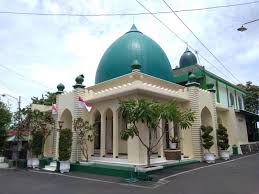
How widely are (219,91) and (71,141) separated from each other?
14265 millimetres

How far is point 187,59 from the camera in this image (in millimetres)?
24859

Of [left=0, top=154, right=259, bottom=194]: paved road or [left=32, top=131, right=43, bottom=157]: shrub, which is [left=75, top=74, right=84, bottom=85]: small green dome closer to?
[left=32, top=131, right=43, bottom=157]: shrub

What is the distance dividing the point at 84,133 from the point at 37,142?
167 inches

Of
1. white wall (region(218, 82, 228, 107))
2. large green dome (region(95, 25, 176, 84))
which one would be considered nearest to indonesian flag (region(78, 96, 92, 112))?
large green dome (region(95, 25, 176, 84))

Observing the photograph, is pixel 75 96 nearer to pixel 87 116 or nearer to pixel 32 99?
pixel 87 116

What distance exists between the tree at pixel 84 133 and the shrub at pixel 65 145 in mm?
719

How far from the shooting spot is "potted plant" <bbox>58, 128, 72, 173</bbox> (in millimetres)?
13822

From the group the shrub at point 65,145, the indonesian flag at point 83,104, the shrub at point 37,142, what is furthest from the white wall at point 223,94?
the shrub at point 37,142

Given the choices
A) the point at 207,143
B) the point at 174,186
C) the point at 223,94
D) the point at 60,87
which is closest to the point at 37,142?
the point at 60,87

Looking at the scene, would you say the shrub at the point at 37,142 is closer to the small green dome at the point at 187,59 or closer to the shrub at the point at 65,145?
the shrub at the point at 65,145

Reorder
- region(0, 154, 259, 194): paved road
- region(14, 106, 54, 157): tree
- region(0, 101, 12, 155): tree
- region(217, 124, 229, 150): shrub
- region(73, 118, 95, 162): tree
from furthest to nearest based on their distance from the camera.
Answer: region(0, 101, 12, 155): tree → region(14, 106, 54, 157): tree → region(217, 124, 229, 150): shrub → region(73, 118, 95, 162): tree → region(0, 154, 259, 194): paved road

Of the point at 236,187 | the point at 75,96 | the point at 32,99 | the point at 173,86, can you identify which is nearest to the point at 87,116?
the point at 75,96

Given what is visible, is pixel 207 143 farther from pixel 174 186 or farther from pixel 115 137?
pixel 174 186

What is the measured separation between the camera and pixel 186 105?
1599 cm
